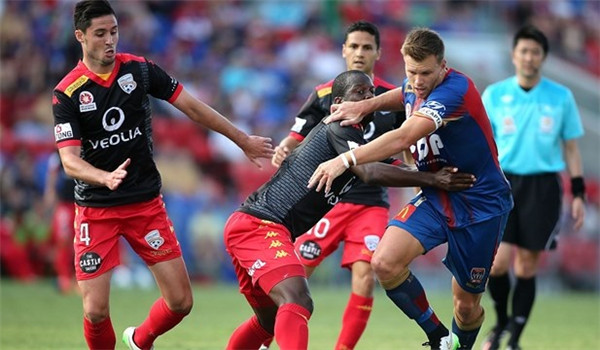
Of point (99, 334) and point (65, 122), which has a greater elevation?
point (65, 122)

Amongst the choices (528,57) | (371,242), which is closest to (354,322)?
(371,242)

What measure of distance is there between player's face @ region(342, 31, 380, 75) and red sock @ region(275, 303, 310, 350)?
3.21m

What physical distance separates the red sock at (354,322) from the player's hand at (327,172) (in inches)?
94.8

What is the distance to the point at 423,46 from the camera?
7621 millimetres

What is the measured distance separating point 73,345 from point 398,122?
3878mm

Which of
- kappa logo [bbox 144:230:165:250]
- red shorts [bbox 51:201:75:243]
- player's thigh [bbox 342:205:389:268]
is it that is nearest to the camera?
kappa logo [bbox 144:230:165:250]

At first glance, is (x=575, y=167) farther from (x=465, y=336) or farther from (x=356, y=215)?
(x=465, y=336)

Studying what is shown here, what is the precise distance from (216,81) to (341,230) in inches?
501

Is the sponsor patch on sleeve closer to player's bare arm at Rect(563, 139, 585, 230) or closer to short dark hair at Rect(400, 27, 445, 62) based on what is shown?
short dark hair at Rect(400, 27, 445, 62)

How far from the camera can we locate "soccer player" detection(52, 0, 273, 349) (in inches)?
319

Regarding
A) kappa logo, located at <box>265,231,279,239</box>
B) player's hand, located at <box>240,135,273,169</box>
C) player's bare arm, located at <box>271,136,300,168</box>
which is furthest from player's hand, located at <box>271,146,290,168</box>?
kappa logo, located at <box>265,231,279,239</box>

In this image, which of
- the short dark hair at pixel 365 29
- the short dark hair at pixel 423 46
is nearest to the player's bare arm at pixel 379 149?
the short dark hair at pixel 423 46

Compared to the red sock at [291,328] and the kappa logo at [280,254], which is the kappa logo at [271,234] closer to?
the kappa logo at [280,254]

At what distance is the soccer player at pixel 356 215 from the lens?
31.2 feet
